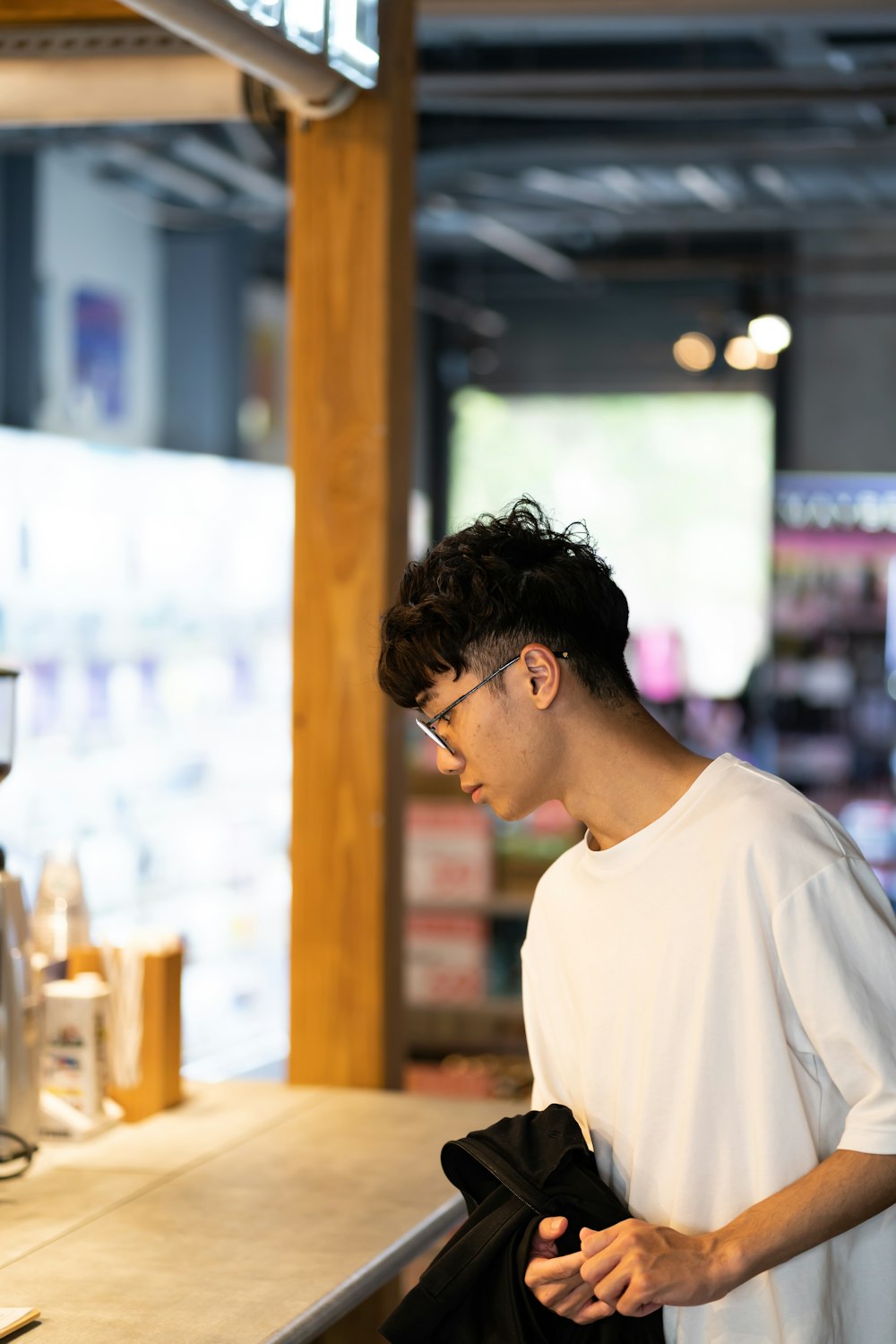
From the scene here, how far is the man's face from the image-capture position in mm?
1736

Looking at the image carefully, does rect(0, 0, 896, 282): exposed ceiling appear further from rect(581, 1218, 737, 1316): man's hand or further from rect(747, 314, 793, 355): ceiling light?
rect(581, 1218, 737, 1316): man's hand

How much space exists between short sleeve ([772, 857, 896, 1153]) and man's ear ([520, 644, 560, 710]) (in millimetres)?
322

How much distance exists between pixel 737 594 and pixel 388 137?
25.8 feet

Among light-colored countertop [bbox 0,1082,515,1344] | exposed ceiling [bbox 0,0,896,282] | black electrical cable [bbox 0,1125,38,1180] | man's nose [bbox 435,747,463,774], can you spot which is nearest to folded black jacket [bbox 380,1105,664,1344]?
light-colored countertop [bbox 0,1082,515,1344]

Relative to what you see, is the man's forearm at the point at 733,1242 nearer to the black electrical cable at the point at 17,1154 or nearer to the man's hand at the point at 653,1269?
the man's hand at the point at 653,1269

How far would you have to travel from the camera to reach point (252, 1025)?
675 centimetres

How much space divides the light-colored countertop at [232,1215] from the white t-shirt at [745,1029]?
528 mm

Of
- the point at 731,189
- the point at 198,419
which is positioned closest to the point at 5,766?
the point at 198,419

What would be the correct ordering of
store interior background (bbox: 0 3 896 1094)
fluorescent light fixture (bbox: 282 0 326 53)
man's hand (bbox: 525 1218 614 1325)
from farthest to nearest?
store interior background (bbox: 0 3 896 1094), fluorescent light fixture (bbox: 282 0 326 53), man's hand (bbox: 525 1218 614 1325)

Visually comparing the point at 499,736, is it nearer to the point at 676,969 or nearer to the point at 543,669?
the point at 543,669

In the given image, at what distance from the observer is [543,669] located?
5.65 ft

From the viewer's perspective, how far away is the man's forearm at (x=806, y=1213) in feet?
5.07

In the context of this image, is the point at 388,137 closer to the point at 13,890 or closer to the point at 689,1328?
the point at 13,890

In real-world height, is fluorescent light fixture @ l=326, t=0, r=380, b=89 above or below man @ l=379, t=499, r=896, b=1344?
above
